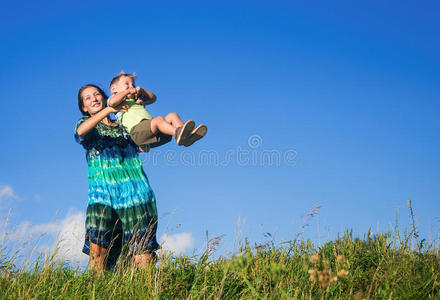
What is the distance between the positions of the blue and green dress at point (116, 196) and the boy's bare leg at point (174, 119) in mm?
748

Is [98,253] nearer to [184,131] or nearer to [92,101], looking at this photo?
[184,131]

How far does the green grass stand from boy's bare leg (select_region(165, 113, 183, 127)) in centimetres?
170

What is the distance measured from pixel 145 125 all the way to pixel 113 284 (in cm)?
215

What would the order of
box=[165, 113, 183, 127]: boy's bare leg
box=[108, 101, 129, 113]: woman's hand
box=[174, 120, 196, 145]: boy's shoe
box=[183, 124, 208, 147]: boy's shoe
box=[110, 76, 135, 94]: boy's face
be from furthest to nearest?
box=[110, 76, 135, 94]: boy's face
box=[108, 101, 129, 113]: woman's hand
box=[165, 113, 183, 127]: boy's bare leg
box=[183, 124, 208, 147]: boy's shoe
box=[174, 120, 196, 145]: boy's shoe

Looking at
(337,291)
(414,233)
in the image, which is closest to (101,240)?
(337,291)

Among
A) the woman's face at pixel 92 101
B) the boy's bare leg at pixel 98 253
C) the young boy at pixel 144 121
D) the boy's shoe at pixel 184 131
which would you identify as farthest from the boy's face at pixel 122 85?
the boy's bare leg at pixel 98 253

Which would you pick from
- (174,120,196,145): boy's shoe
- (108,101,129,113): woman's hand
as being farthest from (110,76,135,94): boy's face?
(174,120,196,145): boy's shoe

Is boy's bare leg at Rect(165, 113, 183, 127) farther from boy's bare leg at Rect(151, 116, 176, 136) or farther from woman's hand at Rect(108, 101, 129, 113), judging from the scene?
woman's hand at Rect(108, 101, 129, 113)

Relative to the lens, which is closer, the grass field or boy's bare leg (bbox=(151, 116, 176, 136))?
the grass field

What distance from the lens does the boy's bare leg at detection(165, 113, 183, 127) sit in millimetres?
5613

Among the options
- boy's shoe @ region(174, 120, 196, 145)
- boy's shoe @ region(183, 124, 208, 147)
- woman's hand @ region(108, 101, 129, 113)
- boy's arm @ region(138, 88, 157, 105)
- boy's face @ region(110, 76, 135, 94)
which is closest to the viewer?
boy's shoe @ region(174, 120, 196, 145)

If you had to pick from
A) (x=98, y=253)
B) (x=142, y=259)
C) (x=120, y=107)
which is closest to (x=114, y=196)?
(x=98, y=253)

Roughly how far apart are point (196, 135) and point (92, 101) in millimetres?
1891

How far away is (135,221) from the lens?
227 inches
